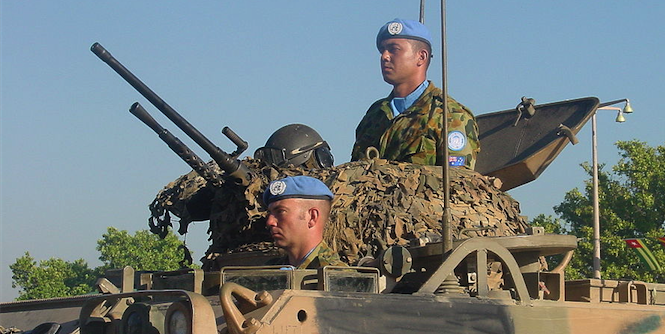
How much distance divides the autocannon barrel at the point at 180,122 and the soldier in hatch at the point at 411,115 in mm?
1761

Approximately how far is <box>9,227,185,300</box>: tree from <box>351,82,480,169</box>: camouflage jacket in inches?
780

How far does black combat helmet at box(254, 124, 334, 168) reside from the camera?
1170 centimetres

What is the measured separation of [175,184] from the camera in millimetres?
11875

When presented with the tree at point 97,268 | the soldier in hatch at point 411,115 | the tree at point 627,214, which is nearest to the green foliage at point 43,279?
the tree at point 97,268

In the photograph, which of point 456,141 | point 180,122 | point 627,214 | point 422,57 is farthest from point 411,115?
point 627,214

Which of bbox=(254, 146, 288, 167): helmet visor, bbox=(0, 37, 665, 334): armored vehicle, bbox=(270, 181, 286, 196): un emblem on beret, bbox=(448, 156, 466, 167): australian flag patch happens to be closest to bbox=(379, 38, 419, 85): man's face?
bbox=(448, 156, 466, 167): australian flag patch

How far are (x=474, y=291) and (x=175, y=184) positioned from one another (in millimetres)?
4982

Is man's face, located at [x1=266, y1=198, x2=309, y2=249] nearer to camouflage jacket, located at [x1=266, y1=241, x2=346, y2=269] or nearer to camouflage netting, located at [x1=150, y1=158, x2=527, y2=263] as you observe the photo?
camouflage jacket, located at [x1=266, y1=241, x2=346, y2=269]

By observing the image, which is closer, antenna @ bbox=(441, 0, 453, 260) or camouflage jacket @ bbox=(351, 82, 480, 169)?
antenna @ bbox=(441, 0, 453, 260)

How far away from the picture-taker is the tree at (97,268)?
1380 inches

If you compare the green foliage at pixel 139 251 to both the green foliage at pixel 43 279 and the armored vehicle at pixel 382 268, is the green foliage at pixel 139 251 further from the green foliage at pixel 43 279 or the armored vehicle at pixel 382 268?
the armored vehicle at pixel 382 268

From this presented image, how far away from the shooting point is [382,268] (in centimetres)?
786

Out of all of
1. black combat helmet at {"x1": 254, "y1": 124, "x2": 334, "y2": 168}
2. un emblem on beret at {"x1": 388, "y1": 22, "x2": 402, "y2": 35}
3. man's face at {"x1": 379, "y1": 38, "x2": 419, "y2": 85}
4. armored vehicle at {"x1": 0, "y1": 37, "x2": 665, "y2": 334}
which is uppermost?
un emblem on beret at {"x1": 388, "y1": 22, "x2": 402, "y2": 35}

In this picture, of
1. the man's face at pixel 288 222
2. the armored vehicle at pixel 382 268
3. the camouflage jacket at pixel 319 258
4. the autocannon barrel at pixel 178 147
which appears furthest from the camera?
the autocannon barrel at pixel 178 147
